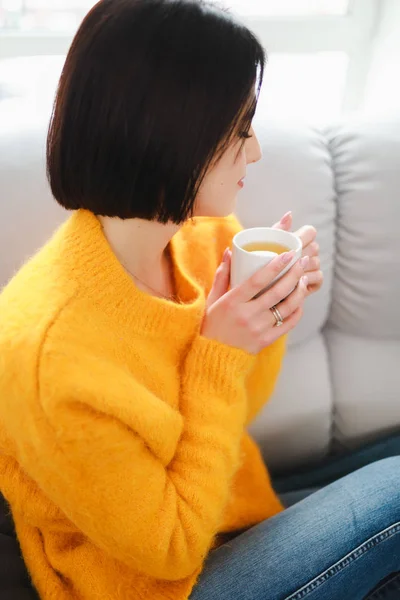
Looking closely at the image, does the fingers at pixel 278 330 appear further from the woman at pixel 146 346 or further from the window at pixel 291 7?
the window at pixel 291 7

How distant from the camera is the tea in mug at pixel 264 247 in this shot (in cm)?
75

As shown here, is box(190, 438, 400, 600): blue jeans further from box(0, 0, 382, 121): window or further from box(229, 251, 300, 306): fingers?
box(0, 0, 382, 121): window

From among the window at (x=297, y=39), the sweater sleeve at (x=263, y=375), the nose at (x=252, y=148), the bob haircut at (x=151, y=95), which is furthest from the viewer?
the window at (x=297, y=39)

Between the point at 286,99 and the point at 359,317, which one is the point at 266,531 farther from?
the point at 286,99

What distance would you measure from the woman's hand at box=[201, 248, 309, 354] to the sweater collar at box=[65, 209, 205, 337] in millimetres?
44

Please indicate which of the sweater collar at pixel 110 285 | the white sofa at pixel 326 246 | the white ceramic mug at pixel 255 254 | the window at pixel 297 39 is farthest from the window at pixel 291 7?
the sweater collar at pixel 110 285

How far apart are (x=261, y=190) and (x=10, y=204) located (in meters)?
0.38

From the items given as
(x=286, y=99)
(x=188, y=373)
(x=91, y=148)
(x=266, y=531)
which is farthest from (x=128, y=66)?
(x=286, y=99)

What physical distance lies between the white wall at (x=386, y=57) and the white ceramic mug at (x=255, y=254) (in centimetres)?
70

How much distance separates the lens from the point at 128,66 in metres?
0.54

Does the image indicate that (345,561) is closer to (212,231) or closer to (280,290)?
(280,290)

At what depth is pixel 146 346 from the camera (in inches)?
26.7

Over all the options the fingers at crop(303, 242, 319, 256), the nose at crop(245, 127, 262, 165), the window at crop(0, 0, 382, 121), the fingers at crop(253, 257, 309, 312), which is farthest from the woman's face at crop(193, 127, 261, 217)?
the window at crop(0, 0, 382, 121)

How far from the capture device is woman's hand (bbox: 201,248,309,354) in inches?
26.3
